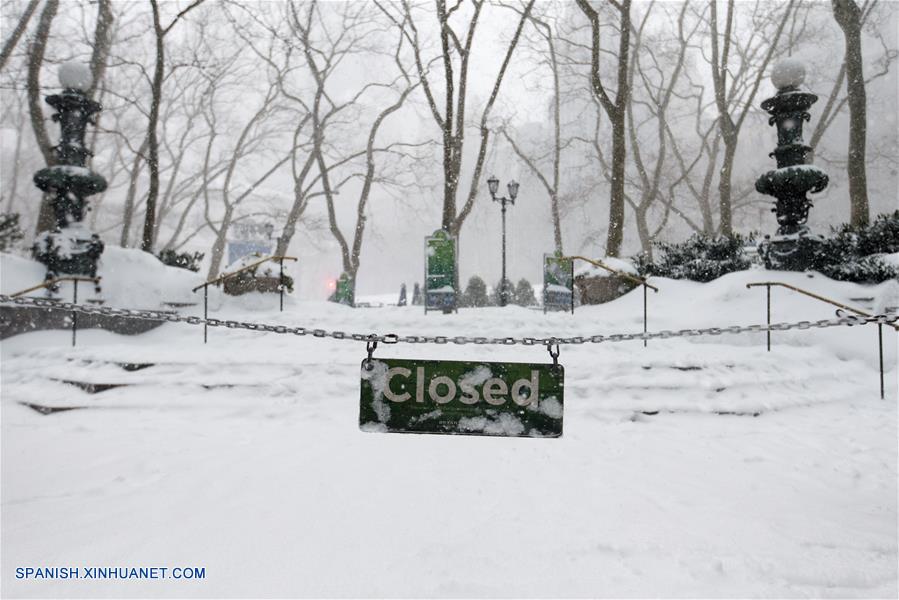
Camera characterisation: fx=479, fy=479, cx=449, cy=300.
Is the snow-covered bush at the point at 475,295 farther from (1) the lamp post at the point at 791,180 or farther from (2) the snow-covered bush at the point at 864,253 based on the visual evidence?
(2) the snow-covered bush at the point at 864,253

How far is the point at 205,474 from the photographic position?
374 centimetres

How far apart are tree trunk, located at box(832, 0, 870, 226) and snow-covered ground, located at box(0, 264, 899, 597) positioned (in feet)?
22.1

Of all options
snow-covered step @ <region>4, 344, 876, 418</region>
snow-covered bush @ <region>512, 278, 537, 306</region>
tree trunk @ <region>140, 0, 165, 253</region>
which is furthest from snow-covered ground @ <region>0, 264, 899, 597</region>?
snow-covered bush @ <region>512, 278, 537, 306</region>

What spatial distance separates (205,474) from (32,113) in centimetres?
1467

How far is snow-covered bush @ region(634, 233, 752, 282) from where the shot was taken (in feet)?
37.1

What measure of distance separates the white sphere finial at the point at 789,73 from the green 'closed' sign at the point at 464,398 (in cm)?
1103

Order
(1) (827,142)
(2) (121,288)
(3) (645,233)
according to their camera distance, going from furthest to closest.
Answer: (1) (827,142)
(3) (645,233)
(2) (121,288)

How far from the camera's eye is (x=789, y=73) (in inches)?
384

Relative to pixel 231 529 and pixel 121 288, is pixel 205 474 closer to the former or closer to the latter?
pixel 231 529

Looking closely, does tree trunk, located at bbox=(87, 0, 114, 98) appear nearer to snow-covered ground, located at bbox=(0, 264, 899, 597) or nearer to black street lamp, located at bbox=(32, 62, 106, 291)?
black street lamp, located at bbox=(32, 62, 106, 291)

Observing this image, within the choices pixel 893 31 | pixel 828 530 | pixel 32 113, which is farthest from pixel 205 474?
pixel 893 31

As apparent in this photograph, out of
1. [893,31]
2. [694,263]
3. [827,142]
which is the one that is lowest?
[694,263]

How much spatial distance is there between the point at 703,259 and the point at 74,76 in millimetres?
14263

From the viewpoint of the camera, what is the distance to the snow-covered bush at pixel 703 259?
11.3m
